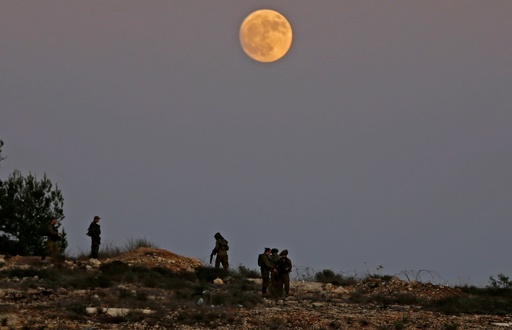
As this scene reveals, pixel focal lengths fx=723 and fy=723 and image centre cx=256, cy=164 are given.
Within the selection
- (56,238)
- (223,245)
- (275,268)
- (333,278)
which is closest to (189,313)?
(275,268)

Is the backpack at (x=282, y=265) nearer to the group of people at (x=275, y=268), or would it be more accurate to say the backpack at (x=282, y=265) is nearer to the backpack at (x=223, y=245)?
the group of people at (x=275, y=268)

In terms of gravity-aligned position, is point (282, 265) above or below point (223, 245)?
below

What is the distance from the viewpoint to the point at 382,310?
76.6 feet

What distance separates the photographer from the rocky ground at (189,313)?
58.7 ft

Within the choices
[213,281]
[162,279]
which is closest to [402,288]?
[213,281]

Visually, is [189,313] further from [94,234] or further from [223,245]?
[94,234]

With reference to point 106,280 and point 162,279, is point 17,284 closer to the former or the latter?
point 106,280

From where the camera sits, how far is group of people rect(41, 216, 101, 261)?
31.0 m

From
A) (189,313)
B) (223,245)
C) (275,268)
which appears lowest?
(189,313)

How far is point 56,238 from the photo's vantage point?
31.3 meters

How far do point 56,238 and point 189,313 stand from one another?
46.2 ft

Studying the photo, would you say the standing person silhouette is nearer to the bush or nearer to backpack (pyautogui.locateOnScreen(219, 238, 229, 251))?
backpack (pyautogui.locateOnScreen(219, 238, 229, 251))

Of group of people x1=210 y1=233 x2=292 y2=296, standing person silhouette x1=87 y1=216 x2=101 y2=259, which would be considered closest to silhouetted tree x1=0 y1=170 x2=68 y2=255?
standing person silhouette x1=87 y1=216 x2=101 y2=259

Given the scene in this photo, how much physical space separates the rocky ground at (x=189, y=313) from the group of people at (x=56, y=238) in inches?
198
